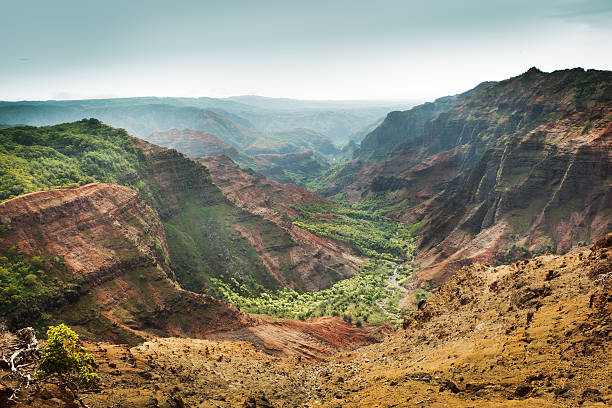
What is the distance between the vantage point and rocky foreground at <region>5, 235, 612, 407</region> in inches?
619

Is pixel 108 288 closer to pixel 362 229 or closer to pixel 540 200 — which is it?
pixel 540 200

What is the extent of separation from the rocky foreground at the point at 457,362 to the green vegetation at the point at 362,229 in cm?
8348

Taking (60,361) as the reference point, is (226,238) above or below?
below

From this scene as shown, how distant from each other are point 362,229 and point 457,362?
122 m

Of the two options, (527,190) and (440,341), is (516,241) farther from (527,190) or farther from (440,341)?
(440,341)

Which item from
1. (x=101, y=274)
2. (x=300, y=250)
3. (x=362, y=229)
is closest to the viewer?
(x=101, y=274)

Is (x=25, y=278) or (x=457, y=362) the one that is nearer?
(x=457, y=362)

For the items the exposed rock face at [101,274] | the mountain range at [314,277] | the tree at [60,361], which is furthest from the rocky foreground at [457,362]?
the exposed rock face at [101,274]

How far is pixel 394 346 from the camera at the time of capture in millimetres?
35219

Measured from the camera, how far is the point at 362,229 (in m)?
143

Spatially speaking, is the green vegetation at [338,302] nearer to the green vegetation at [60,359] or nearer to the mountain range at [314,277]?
the mountain range at [314,277]

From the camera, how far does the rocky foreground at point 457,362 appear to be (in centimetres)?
1573

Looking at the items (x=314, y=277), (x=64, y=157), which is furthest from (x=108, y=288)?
(x=314, y=277)

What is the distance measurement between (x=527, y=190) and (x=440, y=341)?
86.4 m
